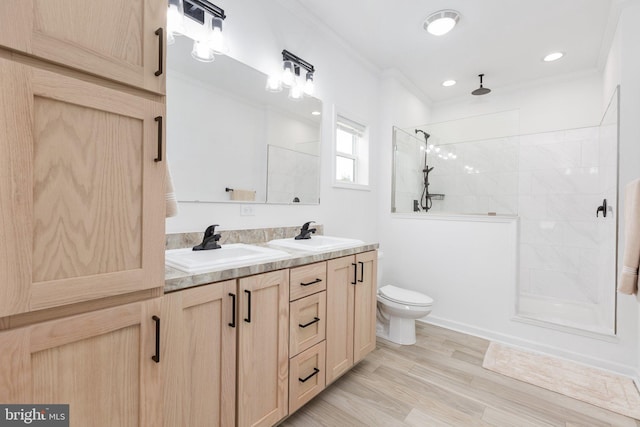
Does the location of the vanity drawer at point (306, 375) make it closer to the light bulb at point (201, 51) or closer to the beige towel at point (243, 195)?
the beige towel at point (243, 195)

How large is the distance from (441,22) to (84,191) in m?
2.62

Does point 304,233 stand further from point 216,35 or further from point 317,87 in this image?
point 216,35

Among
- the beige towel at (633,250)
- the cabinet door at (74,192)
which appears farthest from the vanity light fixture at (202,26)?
the beige towel at (633,250)

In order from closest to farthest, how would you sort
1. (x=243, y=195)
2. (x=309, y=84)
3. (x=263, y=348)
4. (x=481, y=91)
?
1. (x=263, y=348)
2. (x=243, y=195)
3. (x=309, y=84)
4. (x=481, y=91)

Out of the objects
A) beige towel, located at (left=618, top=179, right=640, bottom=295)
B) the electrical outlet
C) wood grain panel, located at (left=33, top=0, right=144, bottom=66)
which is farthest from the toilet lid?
wood grain panel, located at (left=33, top=0, right=144, bottom=66)

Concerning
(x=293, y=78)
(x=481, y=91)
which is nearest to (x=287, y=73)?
(x=293, y=78)

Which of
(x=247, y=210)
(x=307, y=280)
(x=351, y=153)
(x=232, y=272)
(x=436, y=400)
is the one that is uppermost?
(x=351, y=153)

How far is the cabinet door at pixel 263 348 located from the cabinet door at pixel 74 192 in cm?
42

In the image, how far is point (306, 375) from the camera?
1.54 metres

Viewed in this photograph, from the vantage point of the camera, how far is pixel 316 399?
172 cm

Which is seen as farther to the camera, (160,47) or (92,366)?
(160,47)

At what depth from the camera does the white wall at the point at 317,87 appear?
1.75m

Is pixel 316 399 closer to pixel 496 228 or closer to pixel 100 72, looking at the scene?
pixel 100 72

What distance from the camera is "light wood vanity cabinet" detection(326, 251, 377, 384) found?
1703 mm
